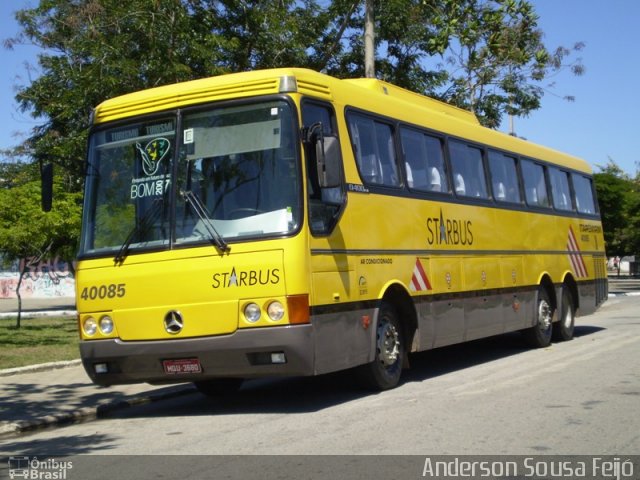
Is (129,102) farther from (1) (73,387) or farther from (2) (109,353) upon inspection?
(1) (73,387)

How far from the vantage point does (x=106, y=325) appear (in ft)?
30.0

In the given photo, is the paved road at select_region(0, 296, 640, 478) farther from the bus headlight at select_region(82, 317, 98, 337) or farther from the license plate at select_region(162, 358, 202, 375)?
the bus headlight at select_region(82, 317, 98, 337)

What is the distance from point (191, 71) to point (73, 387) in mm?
7804

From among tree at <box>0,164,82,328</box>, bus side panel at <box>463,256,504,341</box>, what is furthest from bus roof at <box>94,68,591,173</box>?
tree at <box>0,164,82,328</box>

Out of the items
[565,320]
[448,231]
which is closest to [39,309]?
[565,320]

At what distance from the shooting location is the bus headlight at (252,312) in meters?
8.41

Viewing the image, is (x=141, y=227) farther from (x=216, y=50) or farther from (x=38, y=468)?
(x=216, y=50)

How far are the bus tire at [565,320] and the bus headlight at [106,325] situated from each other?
9.61 meters

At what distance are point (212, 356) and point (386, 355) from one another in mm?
2541

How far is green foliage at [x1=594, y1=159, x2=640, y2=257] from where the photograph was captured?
45.4m

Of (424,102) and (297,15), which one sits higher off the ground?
(297,15)

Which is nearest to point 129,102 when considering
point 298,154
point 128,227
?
point 128,227

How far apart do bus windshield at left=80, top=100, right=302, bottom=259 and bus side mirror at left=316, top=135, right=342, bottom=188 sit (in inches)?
9.6

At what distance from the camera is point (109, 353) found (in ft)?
29.8
